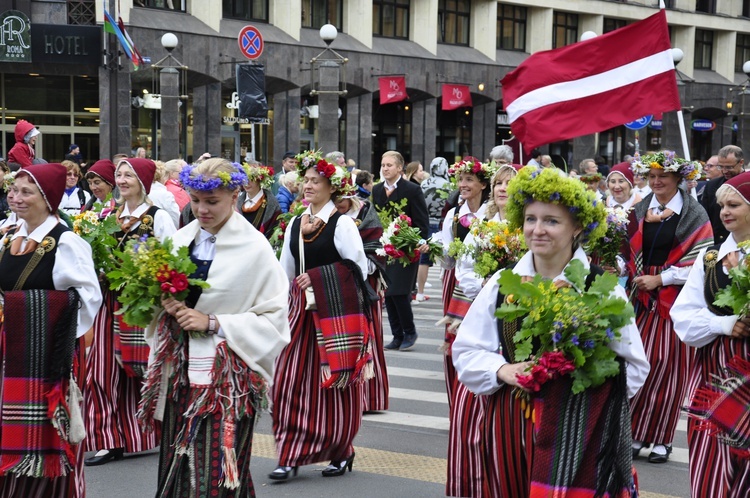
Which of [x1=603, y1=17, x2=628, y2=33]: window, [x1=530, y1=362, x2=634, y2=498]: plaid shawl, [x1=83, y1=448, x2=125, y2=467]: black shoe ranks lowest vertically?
[x1=83, y1=448, x2=125, y2=467]: black shoe

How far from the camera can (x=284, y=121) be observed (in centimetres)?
3450

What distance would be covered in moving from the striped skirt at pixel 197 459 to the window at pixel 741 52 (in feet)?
164

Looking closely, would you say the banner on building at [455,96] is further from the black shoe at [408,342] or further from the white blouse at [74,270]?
the white blouse at [74,270]

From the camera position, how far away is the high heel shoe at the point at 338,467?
7.09 m

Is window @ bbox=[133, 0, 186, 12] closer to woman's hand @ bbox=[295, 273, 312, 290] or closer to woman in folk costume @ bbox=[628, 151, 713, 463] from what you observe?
woman in folk costume @ bbox=[628, 151, 713, 463]

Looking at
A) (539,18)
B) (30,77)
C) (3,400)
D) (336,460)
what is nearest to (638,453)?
(336,460)

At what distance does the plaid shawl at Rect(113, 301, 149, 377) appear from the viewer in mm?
7312

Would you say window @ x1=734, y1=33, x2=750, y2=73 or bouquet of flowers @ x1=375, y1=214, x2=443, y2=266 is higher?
window @ x1=734, y1=33, x2=750, y2=73

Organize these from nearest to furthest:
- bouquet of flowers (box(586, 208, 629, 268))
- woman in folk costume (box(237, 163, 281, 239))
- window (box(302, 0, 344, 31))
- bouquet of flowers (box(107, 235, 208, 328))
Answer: bouquet of flowers (box(107, 235, 208, 328))
bouquet of flowers (box(586, 208, 629, 268))
woman in folk costume (box(237, 163, 281, 239))
window (box(302, 0, 344, 31))

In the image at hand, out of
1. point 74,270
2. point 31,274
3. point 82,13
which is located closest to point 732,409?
point 74,270

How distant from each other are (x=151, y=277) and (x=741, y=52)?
51.2m

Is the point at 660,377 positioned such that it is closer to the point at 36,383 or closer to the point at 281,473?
the point at 281,473

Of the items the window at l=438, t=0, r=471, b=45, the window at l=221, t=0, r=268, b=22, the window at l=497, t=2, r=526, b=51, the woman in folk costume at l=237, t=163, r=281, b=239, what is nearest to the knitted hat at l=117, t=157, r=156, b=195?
the woman in folk costume at l=237, t=163, r=281, b=239

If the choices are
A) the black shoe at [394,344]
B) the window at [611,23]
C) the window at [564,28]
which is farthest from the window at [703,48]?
the black shoe at [394,344]
